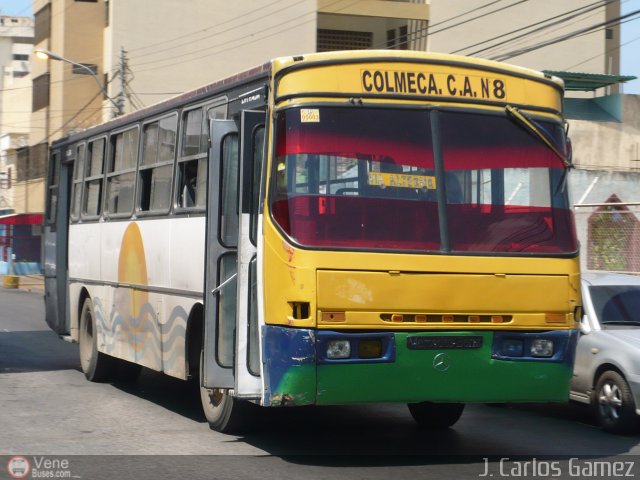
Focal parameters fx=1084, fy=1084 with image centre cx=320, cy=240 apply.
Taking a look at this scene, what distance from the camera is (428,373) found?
26.8 feet

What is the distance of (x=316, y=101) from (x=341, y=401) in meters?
2.26

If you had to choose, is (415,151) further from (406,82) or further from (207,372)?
(207,372)

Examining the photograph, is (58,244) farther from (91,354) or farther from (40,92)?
(40,92)

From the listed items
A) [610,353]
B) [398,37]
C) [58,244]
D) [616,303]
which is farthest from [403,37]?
[610,353]

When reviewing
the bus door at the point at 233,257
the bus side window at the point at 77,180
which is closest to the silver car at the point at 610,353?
the bus door at the point at 233,257

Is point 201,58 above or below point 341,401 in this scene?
above

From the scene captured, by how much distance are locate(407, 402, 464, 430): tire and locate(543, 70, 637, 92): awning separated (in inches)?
1142

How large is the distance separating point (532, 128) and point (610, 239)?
11.6 metres

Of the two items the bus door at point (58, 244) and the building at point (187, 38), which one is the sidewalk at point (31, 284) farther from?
the bus door at point (58, 244)

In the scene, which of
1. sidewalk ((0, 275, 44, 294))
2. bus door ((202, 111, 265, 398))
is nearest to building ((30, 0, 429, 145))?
sidewalk ((0, 275, 44, 294))

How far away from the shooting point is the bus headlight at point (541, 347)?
846 centimetres

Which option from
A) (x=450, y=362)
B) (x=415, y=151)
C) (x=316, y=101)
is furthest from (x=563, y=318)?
(x=316, y=101)

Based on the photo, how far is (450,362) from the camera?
822cm

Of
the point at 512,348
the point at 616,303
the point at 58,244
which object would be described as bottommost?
the point at 512,348
